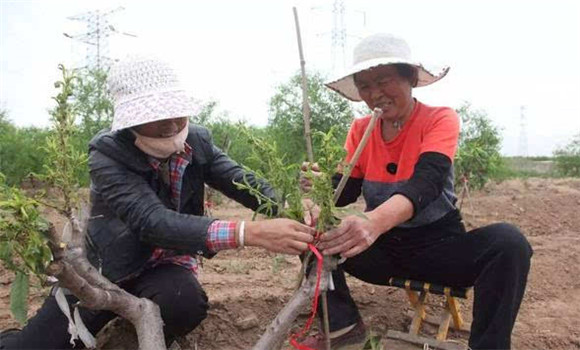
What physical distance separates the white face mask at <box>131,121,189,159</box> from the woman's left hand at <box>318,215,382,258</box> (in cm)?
65

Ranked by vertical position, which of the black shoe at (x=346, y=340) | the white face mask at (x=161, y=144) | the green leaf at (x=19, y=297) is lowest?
the black shoe at (x=346, y=340)

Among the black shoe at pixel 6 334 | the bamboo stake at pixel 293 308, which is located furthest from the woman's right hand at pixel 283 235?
→ the black shoe at pixel 6 334

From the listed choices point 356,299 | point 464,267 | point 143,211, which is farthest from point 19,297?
point 356,299

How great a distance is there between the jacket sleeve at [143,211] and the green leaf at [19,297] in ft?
1.61

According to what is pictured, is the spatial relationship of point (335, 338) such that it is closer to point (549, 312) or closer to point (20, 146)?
point (549, 312)

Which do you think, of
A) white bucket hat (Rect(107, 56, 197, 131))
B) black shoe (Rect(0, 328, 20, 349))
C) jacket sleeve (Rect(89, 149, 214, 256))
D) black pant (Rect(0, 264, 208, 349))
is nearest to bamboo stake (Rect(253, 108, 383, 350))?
jacket sleeve (Rect(89, 149, 214, 256))

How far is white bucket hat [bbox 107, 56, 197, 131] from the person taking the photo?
1992 mm

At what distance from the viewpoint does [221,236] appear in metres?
1.92

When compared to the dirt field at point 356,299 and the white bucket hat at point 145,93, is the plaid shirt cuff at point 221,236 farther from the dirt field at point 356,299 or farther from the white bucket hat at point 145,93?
the dirt field at point 356,299

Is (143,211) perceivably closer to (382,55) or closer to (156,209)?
(156,209)

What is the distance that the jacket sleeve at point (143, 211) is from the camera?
1.96 meters

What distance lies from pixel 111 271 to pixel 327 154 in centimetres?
Result: 107

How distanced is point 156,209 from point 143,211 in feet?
0.16

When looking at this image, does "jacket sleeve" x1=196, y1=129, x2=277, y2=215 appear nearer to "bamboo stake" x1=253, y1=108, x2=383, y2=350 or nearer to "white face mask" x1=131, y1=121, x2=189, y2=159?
"white face mask" x1=131, y1=121, x2=189, y2=159
